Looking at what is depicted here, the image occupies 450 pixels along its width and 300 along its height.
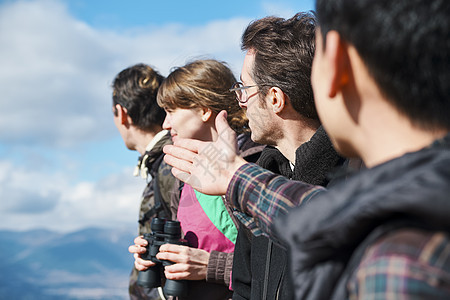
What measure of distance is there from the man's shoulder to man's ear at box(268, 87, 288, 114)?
202 cm

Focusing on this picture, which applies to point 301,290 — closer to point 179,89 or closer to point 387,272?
point 387,272

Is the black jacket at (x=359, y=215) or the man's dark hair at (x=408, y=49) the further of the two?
the man's dark hair at (x=408, y=49)

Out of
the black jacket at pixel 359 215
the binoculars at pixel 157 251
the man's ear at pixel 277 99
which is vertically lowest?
the black jacket at pixel 359 215

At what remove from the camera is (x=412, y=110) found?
1.05 meters

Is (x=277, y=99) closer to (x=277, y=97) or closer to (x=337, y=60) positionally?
(x=277, y=97)

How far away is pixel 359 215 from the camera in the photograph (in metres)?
0.93


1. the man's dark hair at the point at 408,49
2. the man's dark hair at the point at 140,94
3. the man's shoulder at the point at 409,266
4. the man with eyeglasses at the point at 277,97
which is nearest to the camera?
the man's shoulder at the point at 409,266

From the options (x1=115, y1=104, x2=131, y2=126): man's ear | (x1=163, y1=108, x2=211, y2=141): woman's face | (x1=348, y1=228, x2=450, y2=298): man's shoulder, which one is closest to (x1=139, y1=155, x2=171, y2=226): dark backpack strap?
(x1=163, y1=108, x2=211, y2=141): woman's face

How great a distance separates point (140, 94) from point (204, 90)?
145 cm

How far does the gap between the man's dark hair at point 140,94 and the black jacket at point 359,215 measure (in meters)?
4.12

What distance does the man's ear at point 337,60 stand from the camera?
3.65 ft

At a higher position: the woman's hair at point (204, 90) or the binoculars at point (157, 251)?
the woman's hair at point (204, 90)

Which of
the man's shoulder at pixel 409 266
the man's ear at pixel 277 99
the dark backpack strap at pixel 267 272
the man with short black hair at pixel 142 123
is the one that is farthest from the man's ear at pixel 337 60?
the man with short black hair at pixel 142 123

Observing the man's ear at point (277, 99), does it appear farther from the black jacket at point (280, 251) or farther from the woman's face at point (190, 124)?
the woman's face at point (190, 124)
